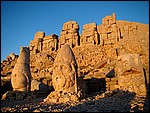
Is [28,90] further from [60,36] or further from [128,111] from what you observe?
[60,36]

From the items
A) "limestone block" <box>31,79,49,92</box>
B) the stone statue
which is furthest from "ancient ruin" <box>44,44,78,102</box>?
"limestone block" <box>31,79,49,92</box>

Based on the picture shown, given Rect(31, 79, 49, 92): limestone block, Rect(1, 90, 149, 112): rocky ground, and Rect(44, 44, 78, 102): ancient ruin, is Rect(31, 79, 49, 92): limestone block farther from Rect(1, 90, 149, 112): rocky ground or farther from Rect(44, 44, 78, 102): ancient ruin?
Rect(1, 90, 149, 112): rocky ground

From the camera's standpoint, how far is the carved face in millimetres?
7543

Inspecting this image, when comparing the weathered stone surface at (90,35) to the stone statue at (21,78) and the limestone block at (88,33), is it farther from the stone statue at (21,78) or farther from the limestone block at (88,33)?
the stone statue at (21,78)

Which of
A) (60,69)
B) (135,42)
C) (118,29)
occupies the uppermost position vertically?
(118,29)

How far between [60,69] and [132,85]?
358 centimetres

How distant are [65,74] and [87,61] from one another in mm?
18575

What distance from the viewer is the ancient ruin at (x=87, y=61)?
7836mm

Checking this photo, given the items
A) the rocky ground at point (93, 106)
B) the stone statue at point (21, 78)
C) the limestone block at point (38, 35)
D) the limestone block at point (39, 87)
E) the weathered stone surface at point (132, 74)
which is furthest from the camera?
the limestone block at point (38, 35)

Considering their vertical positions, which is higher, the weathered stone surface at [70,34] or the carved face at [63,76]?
the weathered stone surface at [70,34]

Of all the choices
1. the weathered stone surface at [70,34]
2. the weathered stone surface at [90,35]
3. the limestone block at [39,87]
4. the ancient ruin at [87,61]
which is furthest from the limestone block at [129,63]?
the weathered stone surface at [70,34]

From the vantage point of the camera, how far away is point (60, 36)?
118 feet

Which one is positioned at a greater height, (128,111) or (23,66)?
(23,66)

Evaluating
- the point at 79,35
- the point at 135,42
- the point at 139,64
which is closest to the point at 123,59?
the point at 139,64
